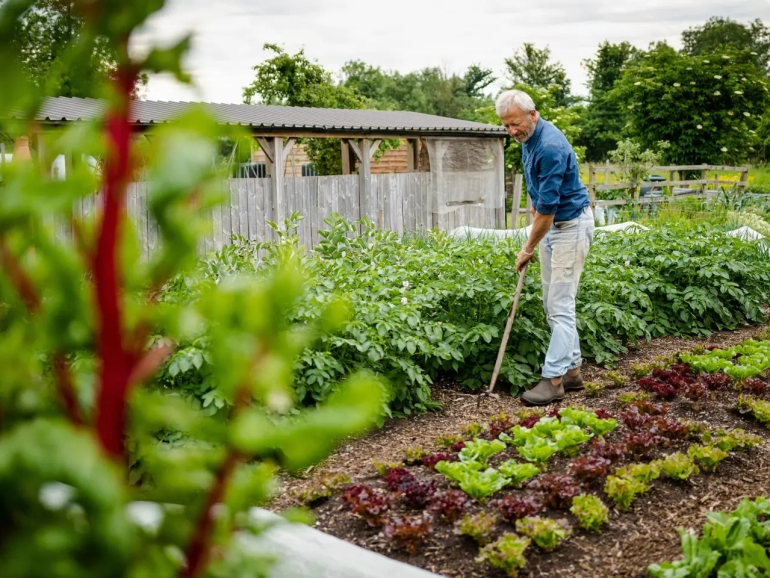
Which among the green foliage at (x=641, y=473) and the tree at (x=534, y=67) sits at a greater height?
the tree at (x=534, y=67)

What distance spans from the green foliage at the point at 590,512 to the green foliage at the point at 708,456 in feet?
2.78

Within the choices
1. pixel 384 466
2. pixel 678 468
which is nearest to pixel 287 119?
pixel 384 466

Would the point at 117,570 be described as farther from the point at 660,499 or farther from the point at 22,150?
the point at 660,499

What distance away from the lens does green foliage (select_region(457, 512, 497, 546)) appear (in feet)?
9.52

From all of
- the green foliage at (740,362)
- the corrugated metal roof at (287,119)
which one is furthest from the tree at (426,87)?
the green foliage at (740,362)

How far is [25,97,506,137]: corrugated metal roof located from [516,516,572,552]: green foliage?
8420mm

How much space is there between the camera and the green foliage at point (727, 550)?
8.32ft

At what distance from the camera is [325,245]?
614 cm

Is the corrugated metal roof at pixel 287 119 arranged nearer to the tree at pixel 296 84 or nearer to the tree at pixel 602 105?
the tree at pixel 296 84

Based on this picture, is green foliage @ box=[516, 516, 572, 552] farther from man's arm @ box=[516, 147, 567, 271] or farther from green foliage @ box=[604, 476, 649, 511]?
man's arm @ box=[516, 147, 567, 271]

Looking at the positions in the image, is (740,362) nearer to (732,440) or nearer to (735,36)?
(732,440)

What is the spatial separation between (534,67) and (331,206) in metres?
39.7

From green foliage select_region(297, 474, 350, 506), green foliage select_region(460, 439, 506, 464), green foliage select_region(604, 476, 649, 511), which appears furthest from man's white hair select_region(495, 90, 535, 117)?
green foliage select_region(297, 474, 350, 506)

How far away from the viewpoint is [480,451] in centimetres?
375
